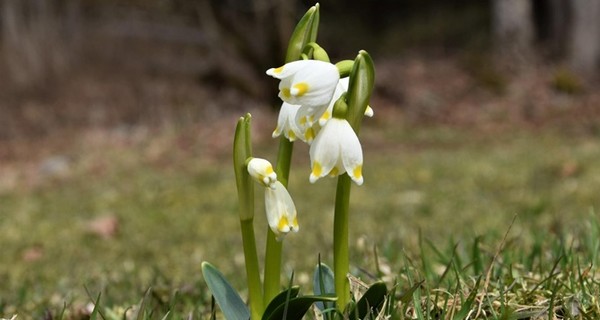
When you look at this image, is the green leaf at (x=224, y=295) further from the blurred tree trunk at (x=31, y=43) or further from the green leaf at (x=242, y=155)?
the blurred tree trunk at (x=31, y=43)

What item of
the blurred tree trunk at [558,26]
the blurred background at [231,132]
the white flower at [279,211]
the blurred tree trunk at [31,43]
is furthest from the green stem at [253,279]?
the blurred tree trunk at [31,43]

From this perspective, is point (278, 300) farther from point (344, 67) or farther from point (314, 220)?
point (314, 220)

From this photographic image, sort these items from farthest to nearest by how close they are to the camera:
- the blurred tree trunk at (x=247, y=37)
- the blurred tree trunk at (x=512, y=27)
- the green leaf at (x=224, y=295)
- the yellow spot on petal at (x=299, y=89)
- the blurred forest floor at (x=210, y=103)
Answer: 1. the blurred tree trunk at (x=512, y=27)
2. the blurred tree trunk at (x=247, y=37)
3. the blurred forest floor at (x=210, y=103)
4. the green leaf at (x=224, y=295)
5. the yellow spot on petal at (x=299, y=89)

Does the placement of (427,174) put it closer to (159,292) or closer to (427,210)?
(427,210)

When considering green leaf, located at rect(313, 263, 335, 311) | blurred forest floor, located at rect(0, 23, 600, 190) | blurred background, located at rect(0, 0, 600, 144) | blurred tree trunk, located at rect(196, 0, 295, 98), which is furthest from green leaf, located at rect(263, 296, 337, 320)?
blurred tree trunk, located at rect(196, 0, 295, 98)

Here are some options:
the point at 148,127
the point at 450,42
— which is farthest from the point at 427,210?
the point at 450,42

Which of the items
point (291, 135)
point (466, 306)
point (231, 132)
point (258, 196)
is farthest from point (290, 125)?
point (231, 132)

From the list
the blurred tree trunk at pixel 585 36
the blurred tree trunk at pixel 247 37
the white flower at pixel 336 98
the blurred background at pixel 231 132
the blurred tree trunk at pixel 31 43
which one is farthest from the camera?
the blurred tree trunk at pixel 31 43
